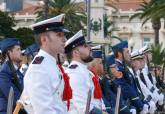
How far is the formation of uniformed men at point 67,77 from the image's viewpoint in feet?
19.3

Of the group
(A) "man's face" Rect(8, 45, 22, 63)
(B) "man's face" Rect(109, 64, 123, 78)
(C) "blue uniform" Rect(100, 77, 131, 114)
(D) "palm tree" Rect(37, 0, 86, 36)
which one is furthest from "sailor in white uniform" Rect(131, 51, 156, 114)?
(D) "palm tree" Rect(37, 0, 86, 36)

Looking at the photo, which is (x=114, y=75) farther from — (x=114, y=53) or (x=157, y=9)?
(x=157, y=9)

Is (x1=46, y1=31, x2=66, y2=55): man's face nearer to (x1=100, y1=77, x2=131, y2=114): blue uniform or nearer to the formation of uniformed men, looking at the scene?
the formation of uniformed men

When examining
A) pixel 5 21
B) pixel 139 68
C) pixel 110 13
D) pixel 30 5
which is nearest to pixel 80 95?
pixel 139 68

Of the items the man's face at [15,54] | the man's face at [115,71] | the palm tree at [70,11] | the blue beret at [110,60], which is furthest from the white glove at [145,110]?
the palm tree at [70,11]

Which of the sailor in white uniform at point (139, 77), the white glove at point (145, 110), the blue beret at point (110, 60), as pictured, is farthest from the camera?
the sailor in white uniform at point (139, 77)

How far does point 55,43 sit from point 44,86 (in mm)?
429

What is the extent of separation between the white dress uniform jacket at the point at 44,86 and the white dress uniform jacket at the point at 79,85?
1.16m

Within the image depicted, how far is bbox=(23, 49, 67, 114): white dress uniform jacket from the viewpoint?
5781 millimetres

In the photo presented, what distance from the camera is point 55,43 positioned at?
6.02 m

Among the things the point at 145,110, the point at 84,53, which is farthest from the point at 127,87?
the point at 84,53

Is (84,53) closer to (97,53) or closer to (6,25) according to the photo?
(97,53)

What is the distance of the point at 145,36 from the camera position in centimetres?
10350

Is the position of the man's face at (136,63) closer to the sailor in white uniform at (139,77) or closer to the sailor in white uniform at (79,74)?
the sailor in white uniform at (139,77)
